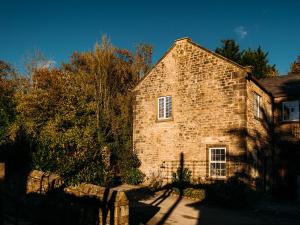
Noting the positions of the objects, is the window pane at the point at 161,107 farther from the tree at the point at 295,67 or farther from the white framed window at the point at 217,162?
the tree at the point at 295,67

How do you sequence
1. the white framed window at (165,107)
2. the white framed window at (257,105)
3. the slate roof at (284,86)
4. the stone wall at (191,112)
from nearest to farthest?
the stone wall at (191,112), the white framed window at (257,105), the slate roof at (284,86), the white framed window at (165,107)

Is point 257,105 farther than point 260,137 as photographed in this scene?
Yes

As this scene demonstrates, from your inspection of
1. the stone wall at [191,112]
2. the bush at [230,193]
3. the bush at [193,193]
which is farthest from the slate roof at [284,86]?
the bush at [193,193]

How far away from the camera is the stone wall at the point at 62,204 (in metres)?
9.10

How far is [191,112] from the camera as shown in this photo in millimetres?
20156

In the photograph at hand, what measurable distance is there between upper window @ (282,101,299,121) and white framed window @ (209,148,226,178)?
620cm

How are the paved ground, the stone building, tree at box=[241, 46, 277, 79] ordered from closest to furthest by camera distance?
the paved ground, the stone building, tree at box=[241, 46, 277, 79]

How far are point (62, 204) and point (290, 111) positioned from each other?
1713cm

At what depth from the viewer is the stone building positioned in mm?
18203

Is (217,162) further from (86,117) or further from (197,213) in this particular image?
(86,117)

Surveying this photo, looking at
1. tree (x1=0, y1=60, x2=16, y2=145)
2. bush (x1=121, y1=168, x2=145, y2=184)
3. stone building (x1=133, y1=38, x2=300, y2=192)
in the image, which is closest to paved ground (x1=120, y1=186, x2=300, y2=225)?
stone building (x1=133, y1=38, x2=300, y2=192)

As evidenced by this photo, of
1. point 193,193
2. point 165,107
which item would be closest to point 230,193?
point 193,193

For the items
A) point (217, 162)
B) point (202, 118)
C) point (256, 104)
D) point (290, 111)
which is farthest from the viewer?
point (290, 111)

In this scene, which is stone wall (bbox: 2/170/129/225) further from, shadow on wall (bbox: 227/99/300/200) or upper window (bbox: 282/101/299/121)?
upper window (bbox: 282/101/299/121)
